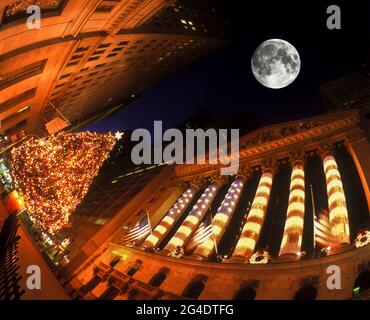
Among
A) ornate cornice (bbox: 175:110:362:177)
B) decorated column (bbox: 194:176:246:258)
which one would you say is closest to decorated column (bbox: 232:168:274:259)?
decorated column (bbox: 194:176:246:258)

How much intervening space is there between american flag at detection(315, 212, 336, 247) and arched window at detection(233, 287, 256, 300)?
17.3 feet

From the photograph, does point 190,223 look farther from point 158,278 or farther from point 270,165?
point 270,165

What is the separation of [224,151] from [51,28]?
85.6 ft

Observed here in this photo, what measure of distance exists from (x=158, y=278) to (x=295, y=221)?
11941 millimetres

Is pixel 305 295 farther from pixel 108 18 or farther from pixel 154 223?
pixel 108 18

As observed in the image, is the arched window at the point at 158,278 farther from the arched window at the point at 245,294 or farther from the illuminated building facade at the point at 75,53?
the illuminated building facade at the point at 75,53

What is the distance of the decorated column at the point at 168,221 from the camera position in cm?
3066

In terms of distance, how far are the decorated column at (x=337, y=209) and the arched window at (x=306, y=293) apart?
338 cm

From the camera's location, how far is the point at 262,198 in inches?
1114

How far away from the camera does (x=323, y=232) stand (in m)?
20.2

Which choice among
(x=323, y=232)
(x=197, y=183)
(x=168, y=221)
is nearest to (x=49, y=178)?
(x=168, y=221)

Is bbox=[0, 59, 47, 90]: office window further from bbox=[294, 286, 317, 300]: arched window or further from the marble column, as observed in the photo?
bbox=[294, 286, 317, 300]: arched window

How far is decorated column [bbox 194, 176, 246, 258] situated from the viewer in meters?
25.6
